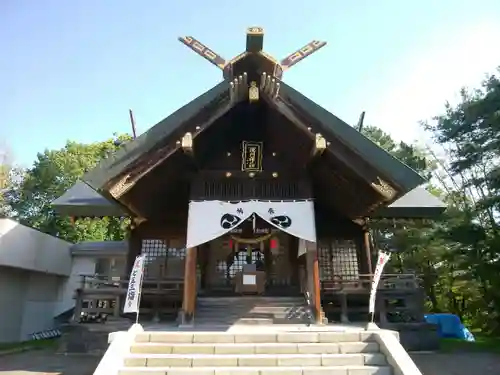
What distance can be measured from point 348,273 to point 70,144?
93.8 feet

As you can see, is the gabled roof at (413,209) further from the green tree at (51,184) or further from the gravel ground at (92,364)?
the green tree at (51,184)

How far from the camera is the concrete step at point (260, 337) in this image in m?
6.63

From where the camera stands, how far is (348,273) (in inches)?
487

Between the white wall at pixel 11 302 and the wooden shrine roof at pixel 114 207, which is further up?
the wooden shrine roof at pixel 114 207

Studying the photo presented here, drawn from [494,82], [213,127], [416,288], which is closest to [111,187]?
[213,127]

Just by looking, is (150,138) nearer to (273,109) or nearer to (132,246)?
(273,109)

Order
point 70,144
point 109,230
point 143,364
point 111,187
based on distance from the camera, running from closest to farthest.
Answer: point 143,364
point 111,187
point 109,230
point 70,144

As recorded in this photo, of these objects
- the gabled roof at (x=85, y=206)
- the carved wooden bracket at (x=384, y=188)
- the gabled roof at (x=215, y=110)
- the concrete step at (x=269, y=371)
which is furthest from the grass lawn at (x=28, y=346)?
the carved wooden bracket at (x=384, y=188)

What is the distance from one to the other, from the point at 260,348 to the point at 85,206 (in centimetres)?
829

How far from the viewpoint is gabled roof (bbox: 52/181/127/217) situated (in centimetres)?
1236

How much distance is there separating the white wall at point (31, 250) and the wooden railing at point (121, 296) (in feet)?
17.9

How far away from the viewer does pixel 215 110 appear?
9.18 meters

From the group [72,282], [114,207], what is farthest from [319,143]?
[72,282]

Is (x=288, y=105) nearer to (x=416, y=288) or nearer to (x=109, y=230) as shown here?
(x=416, y=288)
